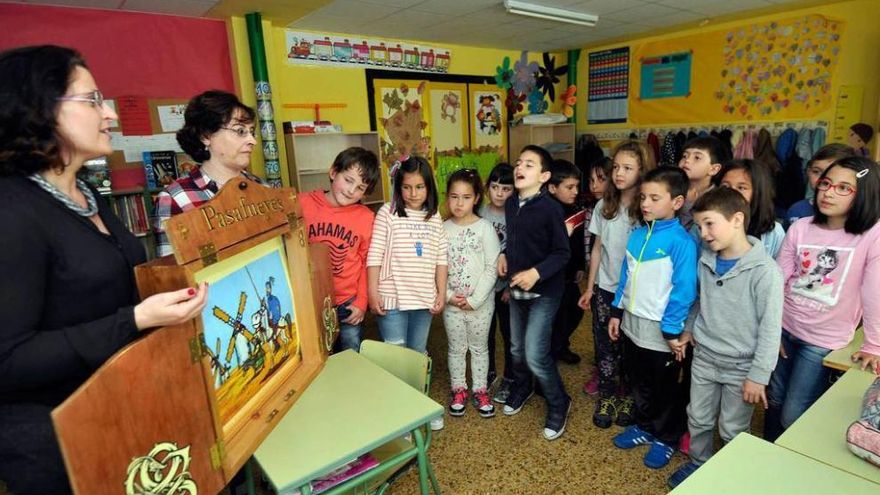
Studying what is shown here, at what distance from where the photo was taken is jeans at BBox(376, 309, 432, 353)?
7.00 feet

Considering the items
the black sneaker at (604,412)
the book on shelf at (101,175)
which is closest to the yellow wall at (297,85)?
the book on shelf at (101,175)

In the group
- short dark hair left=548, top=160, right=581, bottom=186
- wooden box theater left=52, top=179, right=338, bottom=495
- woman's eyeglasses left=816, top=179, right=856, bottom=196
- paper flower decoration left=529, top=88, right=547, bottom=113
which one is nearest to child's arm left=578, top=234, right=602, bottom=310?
short dark hair left=548, top=160, right=581, bottom=186

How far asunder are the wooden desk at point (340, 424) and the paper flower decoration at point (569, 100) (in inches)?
212

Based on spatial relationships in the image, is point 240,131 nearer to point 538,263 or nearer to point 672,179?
point 538,263

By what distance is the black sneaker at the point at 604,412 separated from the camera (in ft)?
7.38

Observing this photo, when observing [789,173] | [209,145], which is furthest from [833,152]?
[789,173]

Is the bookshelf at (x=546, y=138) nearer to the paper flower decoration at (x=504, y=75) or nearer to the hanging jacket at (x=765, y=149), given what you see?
the paper flower decoration at (x=504, y=75)

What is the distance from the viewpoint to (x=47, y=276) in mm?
780

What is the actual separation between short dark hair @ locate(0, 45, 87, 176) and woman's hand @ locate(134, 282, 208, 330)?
311mm

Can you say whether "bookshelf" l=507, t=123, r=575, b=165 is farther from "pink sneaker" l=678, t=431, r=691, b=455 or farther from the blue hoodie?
"pink sneaker" l=678, t=431, r=691, b=455

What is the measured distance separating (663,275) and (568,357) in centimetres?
127

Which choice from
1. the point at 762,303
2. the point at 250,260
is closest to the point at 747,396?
the point at 762,303

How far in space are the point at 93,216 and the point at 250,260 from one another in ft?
1.04

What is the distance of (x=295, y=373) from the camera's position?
1.34 meters
